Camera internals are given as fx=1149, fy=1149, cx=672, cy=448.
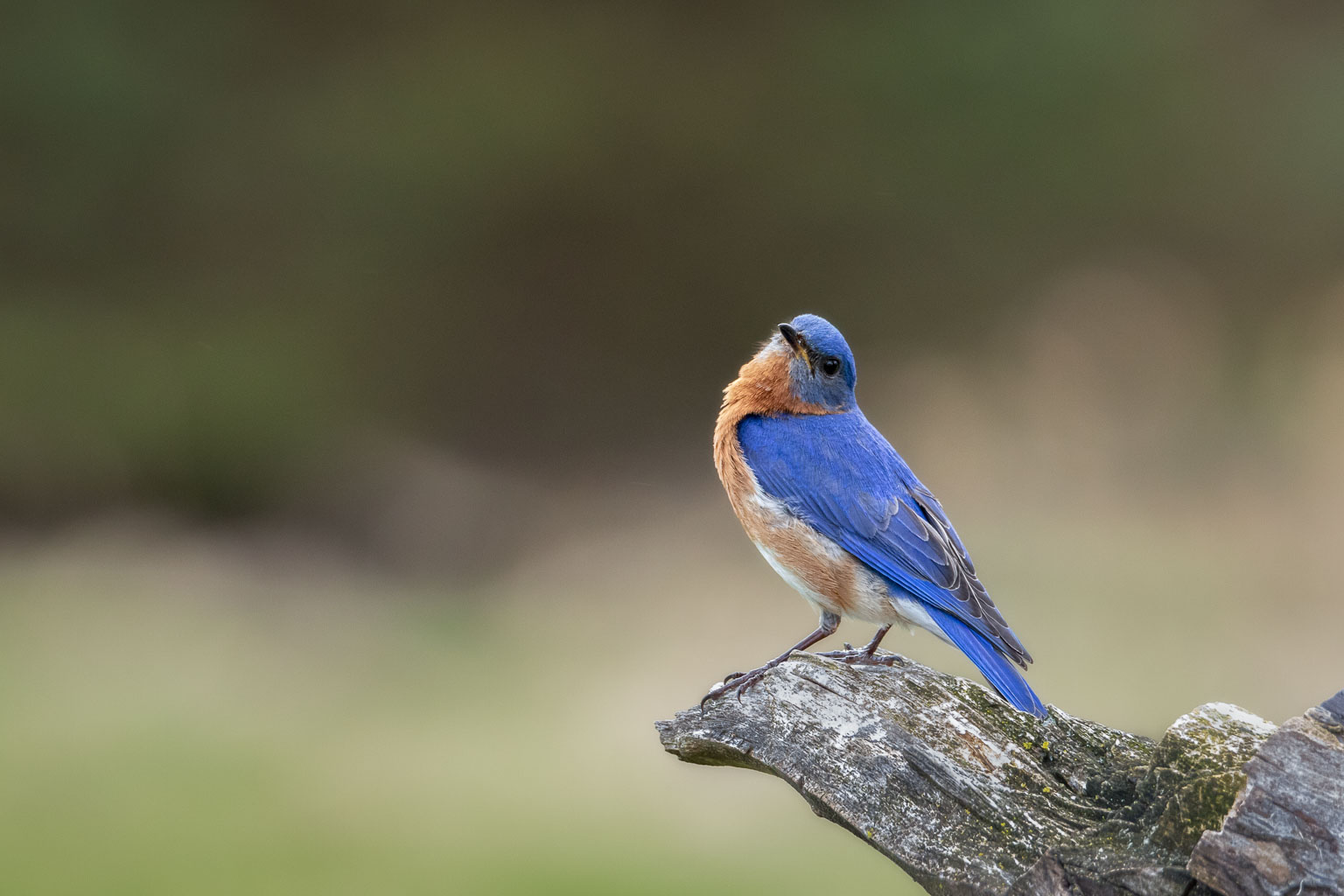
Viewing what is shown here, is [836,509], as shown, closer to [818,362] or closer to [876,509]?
[876,509]

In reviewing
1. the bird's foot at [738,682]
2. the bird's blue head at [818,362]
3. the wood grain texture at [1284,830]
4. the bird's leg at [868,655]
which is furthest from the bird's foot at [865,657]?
the wood grain texture at [1284,830]

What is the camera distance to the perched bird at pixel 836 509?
3326 millimetres

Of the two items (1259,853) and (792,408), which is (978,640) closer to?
(792,408)

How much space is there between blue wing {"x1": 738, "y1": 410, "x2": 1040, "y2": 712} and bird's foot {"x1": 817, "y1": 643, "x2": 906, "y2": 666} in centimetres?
19

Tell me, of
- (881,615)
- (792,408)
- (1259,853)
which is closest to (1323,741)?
(1259,853)

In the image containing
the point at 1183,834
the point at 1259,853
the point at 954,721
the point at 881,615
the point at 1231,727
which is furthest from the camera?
the point at 881,615

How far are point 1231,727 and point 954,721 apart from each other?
56 cm

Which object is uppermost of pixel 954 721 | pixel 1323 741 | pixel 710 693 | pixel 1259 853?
pixel 710 693

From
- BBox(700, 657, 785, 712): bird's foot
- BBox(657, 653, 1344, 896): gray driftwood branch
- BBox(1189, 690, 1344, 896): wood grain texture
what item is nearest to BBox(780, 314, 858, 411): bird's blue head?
BBox(700, 657, 785, 712): bird's foot

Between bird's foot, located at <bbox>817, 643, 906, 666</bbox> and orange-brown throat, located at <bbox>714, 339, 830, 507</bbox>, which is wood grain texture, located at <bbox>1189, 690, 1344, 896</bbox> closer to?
bird's foot, located at <bbox>817, 643, 906, 666</bbox>

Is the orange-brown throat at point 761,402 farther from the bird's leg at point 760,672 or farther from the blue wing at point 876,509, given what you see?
the bird's leg at point 760,672

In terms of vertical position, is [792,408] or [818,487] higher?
[792,408]

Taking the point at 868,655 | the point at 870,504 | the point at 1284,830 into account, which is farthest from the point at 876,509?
the point at 1284,830

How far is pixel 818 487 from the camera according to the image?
3596mm
